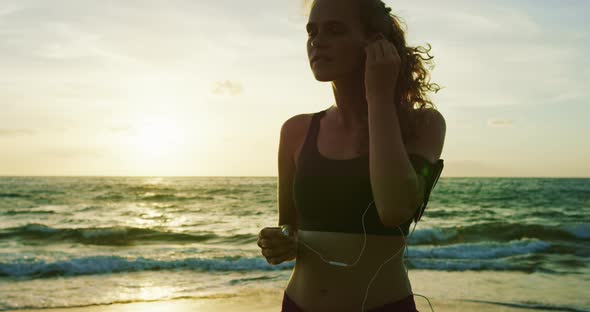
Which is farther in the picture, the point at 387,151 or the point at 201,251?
the point at 201,251

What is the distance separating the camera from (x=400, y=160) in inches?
61.9

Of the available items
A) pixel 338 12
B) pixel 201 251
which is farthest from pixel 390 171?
pixel 201 251

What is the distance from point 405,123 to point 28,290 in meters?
8.84

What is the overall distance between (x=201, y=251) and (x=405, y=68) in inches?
501

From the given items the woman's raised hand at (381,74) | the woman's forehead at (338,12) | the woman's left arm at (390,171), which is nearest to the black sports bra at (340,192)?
the woman's left arm at (390,171)

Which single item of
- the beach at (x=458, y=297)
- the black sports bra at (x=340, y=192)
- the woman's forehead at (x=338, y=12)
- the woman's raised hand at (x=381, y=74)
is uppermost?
the woman's forehead at (x=338, y=12)

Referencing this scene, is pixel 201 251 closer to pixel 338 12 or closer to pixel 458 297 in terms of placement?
pixel 458 297

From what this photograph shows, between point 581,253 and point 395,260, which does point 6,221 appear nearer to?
point 581,253

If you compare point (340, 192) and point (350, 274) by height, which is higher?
point (340, 192)

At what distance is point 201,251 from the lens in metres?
14.2

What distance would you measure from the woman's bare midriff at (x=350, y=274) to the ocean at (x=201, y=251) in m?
6.73

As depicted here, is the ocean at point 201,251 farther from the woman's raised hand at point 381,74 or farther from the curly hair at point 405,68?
the woman's raised hand at point 381,74

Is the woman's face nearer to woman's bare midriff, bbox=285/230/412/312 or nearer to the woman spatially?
the woman

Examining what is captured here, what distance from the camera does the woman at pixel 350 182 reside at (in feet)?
5.94
